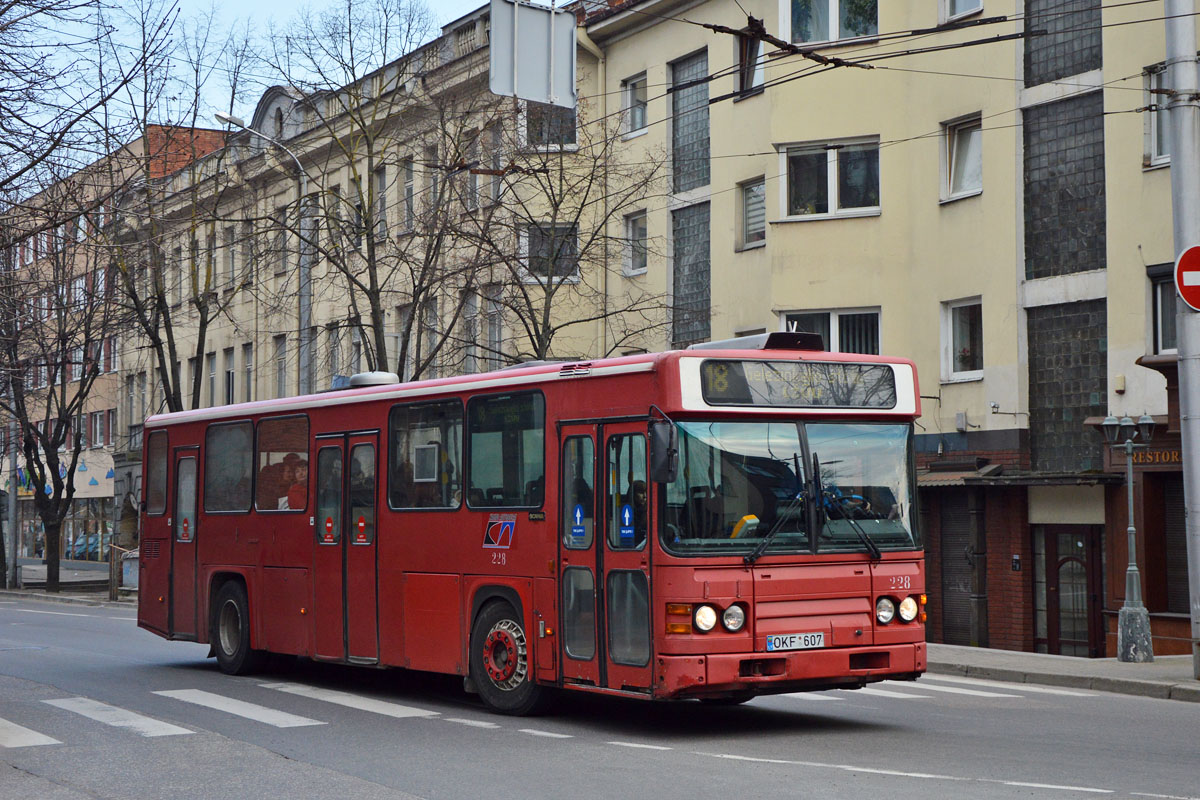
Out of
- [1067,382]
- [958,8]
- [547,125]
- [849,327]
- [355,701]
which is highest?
[958,8]

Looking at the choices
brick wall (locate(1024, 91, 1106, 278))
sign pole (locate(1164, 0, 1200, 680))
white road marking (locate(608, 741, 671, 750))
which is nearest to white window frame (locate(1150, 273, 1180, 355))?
brick wall (locate(1024, 91, 1106, 278))

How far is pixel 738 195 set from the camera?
29359 millimetres

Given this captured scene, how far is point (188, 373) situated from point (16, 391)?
50.4 feet

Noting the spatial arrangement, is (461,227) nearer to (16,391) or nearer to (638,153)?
(638,153)

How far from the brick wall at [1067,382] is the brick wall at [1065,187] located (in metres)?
0.71

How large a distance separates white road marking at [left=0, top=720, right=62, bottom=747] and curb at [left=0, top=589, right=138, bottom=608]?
26266 millimetres

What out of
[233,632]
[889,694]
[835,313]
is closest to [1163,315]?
[835,313]

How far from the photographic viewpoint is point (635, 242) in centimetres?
3250

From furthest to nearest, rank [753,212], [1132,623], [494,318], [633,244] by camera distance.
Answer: [633,244], [494,318], [753,212], [1132,623]

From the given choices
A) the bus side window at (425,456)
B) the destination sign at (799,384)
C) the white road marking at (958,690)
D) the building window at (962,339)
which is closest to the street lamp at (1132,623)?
the white road marking at (958,690)

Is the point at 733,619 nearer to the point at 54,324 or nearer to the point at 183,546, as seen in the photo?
the point at 183,546

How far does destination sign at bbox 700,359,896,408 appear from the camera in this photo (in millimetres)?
11594

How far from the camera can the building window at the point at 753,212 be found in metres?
28.8

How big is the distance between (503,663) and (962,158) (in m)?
16.1
